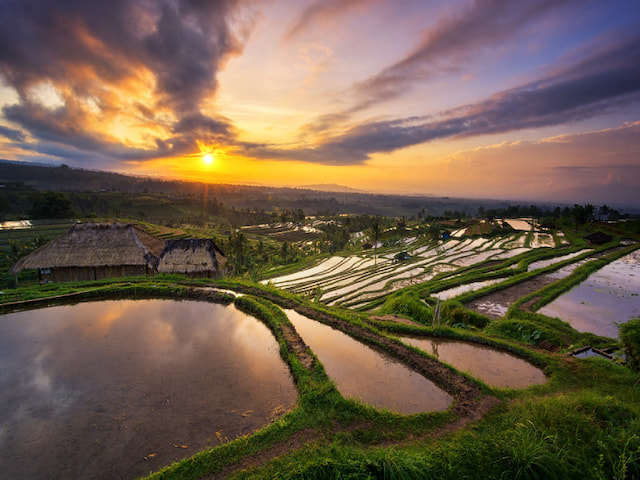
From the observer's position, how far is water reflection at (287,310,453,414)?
293 inches

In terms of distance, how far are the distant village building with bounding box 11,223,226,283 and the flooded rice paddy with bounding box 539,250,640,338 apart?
21564 millimetres

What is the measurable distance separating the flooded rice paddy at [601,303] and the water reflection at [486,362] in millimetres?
5556

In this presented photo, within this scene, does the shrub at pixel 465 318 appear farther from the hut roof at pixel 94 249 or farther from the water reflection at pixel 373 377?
the hut roof at pixel 94 249

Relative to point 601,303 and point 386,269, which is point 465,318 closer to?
point 601,303

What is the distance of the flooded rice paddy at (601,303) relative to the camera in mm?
12875

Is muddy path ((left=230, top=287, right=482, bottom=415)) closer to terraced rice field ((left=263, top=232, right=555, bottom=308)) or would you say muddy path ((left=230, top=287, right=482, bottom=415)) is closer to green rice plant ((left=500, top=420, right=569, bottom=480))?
green rice plant ((left=500, top=420, right=569, bottom=480))

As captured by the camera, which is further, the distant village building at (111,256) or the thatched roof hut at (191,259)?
the thatched roof hut at (191,259)

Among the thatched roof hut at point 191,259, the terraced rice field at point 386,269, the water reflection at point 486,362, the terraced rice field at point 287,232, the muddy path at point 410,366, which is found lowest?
the terraced rice field at point 287,232

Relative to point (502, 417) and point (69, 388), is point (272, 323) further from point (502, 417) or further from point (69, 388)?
point (502, 417)

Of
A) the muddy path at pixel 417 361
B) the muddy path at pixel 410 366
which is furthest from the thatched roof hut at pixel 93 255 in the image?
the muddy path at pixel 410 366

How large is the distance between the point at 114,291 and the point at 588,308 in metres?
26.9

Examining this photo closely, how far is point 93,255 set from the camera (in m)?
19.2

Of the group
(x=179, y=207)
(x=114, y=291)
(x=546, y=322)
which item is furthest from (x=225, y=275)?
(x=179, y=207)

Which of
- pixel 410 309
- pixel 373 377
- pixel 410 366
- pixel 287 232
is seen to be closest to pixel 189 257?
pixel 410 309
